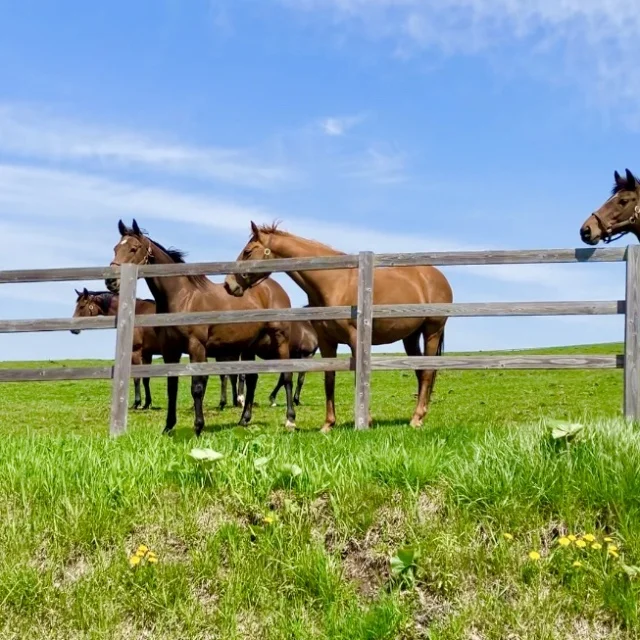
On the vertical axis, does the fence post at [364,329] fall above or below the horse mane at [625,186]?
below

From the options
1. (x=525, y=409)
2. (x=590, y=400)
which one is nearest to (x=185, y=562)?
(x=525, y=409)

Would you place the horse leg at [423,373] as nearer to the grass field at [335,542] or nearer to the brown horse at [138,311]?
the grass field at [335,542]

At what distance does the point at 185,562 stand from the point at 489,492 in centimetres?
211

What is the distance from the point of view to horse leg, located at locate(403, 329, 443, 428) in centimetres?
1166

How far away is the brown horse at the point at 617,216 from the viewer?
11.0 m

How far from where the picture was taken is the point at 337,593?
476 centimetres

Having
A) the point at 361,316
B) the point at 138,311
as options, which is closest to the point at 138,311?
the point at 138,311

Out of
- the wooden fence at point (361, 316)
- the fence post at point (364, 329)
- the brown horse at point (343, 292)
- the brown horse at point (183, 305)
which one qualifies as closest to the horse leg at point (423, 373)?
the brown horse at point (343, 292)

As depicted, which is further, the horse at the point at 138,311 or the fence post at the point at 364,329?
the horse at the point at 138,311

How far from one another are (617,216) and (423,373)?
3705 millimetres

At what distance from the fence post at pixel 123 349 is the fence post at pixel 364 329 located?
3.15 m

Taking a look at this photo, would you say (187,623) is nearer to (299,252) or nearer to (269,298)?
(299,252)

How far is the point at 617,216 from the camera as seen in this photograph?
11.0 m

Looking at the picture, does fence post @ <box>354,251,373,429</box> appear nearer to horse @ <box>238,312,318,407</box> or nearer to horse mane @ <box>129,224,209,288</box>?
horse mane @ <box>129,224,209,288</box>
